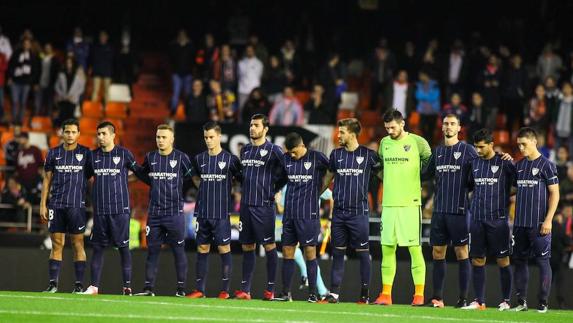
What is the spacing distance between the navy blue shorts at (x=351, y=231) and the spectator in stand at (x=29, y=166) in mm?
9151

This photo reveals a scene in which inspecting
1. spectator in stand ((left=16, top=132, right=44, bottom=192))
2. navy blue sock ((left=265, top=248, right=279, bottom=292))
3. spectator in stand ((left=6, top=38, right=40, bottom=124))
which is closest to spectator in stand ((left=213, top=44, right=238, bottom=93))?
spectator in stand ((left=6, top=38, right=40, bottom=124))

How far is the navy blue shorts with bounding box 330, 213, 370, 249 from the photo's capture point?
52.4 ft

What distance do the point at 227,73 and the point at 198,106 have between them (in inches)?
45.7

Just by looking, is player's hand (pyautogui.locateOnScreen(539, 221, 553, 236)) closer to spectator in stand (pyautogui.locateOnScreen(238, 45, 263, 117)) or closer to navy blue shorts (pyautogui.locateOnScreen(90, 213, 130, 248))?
navy blue shorts (pyautogui.locateOnScreen(90, 213, 130, 248))

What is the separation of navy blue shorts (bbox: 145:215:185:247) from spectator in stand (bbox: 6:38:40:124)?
427 inches

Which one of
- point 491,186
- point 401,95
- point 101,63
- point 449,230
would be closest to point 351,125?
point 449,230

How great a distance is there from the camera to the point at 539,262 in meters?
15.7

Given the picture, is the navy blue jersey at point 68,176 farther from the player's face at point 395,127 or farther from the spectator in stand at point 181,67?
the spectator in stand at point 181,67

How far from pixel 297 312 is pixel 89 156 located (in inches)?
174

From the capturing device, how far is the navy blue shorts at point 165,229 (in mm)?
16875

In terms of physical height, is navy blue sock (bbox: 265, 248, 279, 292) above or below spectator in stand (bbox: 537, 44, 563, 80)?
below

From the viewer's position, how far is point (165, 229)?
1694 centimetres

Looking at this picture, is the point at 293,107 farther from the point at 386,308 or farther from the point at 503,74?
the point at 386,308

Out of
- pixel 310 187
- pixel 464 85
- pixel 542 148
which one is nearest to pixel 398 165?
pixel 310 187
